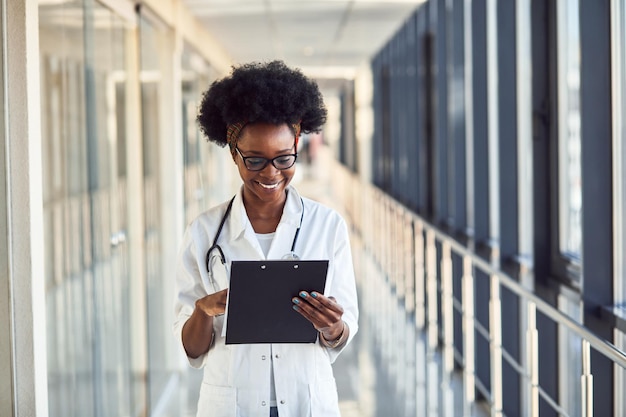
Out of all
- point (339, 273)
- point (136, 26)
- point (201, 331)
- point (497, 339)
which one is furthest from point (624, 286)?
point (136, 26)

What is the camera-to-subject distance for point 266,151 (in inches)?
53.7

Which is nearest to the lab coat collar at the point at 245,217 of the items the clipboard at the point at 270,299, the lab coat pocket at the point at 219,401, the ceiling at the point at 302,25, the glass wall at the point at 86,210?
the clipboard at the point at 270,299

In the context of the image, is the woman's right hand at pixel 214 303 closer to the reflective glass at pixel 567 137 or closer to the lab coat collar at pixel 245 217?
the lab coat collar at pixel 245 217

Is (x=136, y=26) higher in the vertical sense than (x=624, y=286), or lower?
higher

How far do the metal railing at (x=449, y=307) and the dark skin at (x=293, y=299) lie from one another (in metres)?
0.64

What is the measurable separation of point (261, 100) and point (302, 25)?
4413mm

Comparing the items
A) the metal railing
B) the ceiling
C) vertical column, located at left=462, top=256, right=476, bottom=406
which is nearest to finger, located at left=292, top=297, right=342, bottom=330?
the metal railing

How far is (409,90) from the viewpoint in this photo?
6.33 metres

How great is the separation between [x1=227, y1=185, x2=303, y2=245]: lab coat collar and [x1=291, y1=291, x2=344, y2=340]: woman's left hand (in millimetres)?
125

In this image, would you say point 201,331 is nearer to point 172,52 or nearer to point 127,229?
point 127,229

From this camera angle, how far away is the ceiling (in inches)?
186

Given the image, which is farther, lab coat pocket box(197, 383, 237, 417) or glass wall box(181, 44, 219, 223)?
glass wall box(181, 44, 219, 223)

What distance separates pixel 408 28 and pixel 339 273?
465 centimetres

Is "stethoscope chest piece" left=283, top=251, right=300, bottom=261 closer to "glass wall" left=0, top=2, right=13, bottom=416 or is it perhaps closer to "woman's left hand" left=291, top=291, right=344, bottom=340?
"woman's left hand" left=291, top=291, right=344, bottom=340
